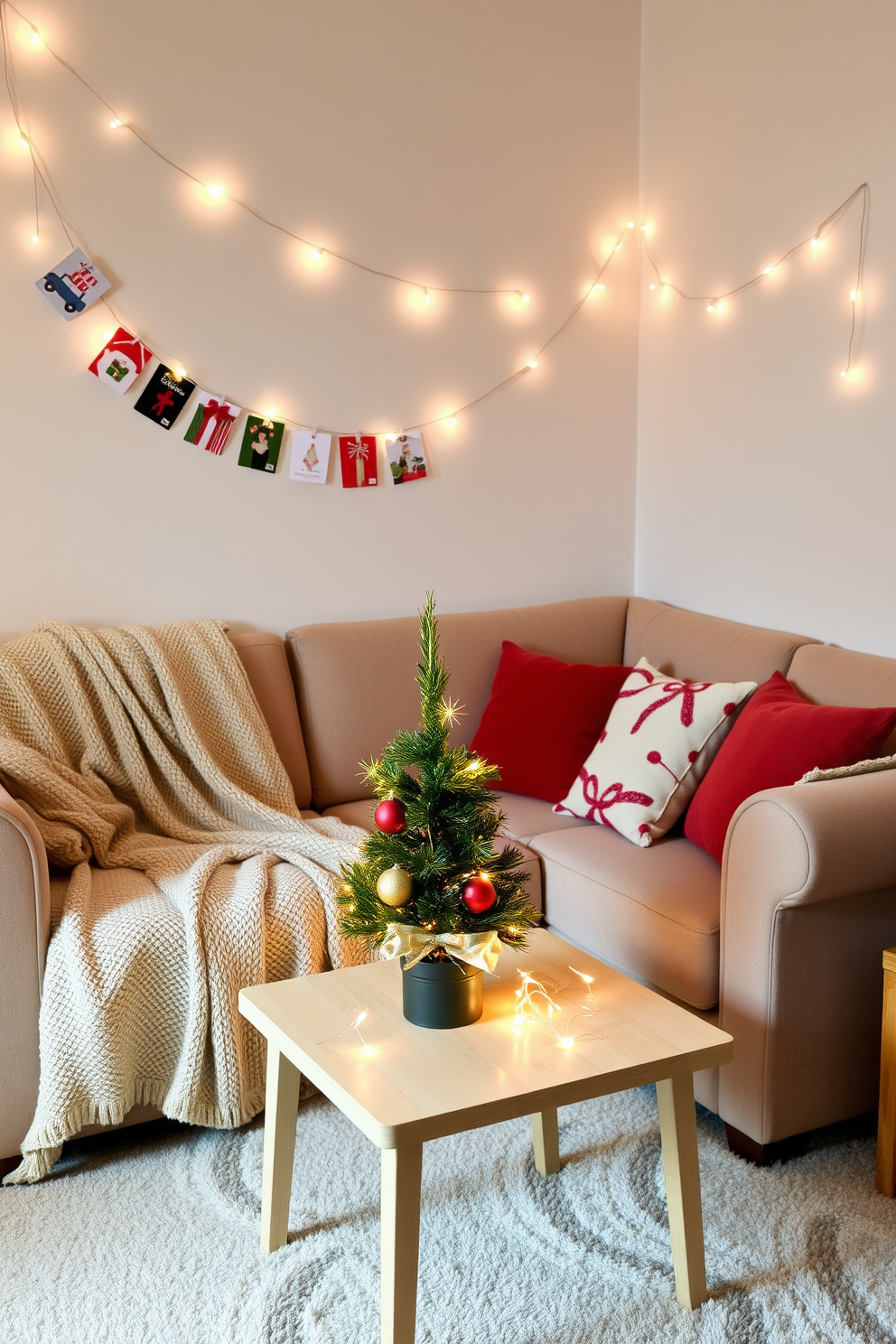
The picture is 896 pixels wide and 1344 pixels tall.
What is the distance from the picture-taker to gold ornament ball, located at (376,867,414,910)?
1.46 m

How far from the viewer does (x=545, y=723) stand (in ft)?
8.84

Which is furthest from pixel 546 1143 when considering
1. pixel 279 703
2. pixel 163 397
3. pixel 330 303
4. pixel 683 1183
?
pixel 330 303

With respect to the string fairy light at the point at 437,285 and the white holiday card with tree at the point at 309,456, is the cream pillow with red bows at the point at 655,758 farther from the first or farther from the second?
the white holiday card with tree at the point at 309,456

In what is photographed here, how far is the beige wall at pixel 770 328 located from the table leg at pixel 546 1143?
4.35 ft

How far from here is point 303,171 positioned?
2.78 meters

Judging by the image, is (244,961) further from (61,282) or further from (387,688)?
(61,282)

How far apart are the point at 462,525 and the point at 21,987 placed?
1.73 m

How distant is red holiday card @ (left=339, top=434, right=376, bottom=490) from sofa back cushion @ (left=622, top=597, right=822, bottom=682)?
2.72ft

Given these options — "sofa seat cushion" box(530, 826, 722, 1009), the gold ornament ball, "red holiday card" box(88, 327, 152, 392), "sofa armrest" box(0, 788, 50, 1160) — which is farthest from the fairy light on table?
"red holiday card" box(88, 327, 152, 392)

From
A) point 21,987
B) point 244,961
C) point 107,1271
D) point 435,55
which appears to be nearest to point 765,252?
point 435,55

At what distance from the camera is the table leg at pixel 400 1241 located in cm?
131

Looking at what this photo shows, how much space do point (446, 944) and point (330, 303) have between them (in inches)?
76.1

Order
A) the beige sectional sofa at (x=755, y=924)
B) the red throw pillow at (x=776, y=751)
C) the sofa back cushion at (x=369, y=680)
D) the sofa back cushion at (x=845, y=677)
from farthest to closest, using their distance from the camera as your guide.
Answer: the sofa back cushion at (x=369, y=680), the sofa back cushion at (x=845, y=677), the red throw pillow at (x=776, y=751), the beige sectional sofa at (x=755, y=924)

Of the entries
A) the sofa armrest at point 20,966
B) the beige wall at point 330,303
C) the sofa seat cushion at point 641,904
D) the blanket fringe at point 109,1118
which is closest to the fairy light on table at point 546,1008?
the sofa seat cushion at point 641,904
